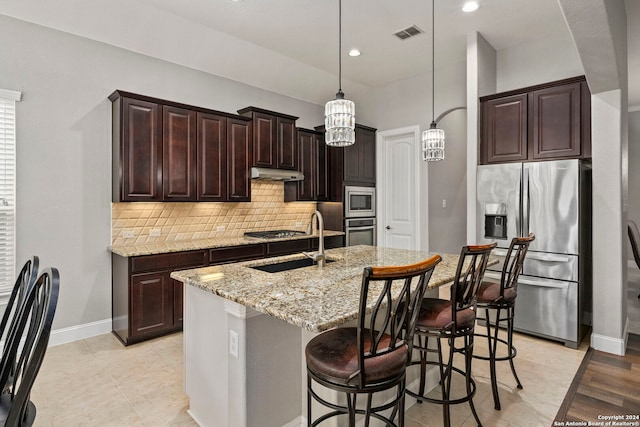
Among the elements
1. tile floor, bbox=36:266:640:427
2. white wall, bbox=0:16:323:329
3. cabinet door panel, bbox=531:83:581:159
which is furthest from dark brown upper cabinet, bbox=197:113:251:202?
cabinet door panel, bbox=531:83:581:159

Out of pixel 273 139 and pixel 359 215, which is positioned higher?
pixel 273 139

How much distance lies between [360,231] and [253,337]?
392 centimetres

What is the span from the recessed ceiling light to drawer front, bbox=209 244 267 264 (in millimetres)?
3376

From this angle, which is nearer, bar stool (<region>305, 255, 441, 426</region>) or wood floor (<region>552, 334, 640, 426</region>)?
bar stool (<region>305, 255, 441, 426</region>)

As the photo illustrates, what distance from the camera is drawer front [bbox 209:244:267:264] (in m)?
3.85

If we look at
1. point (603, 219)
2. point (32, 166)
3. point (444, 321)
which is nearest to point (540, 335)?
point (603, 219)

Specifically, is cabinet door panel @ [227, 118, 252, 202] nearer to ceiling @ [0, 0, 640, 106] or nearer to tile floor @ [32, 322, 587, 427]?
ceiling @ [0, 0, 640, 106]

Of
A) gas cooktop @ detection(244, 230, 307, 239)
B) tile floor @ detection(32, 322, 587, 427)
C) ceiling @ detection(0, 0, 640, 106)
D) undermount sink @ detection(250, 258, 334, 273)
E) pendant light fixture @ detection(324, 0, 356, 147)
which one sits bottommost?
tile floor @ detection(32, 322, 587, 427)

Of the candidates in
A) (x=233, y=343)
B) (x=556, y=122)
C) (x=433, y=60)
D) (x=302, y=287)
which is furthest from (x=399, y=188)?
(x=233, y=343)

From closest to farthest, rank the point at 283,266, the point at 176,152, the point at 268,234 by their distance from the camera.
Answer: the point at 283,266 < the point at 176,152 < the point at 268,234

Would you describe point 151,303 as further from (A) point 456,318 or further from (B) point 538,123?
(B) point 538,123

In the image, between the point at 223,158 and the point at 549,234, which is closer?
the point at 549,234

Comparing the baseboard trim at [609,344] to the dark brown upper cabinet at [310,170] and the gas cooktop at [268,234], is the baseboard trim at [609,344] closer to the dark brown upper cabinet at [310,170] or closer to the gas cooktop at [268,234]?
the gas cooktop at [268,234]

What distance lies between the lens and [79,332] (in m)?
3.46
